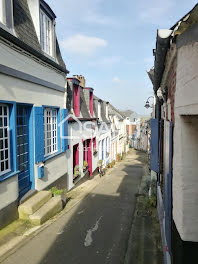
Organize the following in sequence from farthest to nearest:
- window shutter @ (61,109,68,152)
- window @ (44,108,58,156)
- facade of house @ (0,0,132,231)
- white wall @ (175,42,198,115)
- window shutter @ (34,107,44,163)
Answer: window shutter @ (61,109,68,152) → window @ (44,108,58,156) → window shutter @ (34,107,44,163) → facade of house @ (0,0,132,231) → white wall @ (175,42,198,115)

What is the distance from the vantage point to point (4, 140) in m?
5.38

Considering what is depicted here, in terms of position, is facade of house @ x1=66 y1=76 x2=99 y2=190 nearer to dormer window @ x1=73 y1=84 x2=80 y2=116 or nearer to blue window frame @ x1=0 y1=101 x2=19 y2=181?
dormer window @ x1=73 y1=84 x2=80 y2=116

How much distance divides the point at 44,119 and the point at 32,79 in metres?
1.65

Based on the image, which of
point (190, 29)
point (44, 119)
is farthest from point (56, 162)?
point (190, 29)

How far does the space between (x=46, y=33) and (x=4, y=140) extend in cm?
474

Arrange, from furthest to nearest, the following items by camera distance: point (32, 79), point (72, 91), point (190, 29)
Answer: point (72, 91) < point (32, 79) < point (190, 29)

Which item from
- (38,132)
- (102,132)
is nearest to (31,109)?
(38,132)

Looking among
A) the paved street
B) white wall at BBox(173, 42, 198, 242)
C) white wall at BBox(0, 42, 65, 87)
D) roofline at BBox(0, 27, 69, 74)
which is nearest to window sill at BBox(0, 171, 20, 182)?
the paved street

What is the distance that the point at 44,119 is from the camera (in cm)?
778

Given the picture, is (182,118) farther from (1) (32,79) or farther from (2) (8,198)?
(1) (32,79)

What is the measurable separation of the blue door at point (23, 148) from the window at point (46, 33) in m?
2.72

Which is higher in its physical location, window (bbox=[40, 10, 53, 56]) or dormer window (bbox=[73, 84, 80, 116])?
window (bbox=[40, 10, 53, 56])

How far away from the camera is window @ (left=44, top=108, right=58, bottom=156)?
26.0 ft

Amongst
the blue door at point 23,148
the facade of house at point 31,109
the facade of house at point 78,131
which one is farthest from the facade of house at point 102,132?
the blue door at point 23,148
